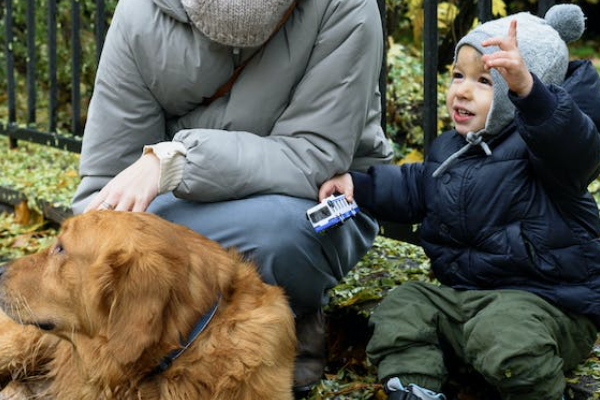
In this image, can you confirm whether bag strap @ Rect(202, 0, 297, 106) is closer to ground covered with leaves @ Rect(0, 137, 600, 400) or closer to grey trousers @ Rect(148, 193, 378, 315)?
grey trousers @ Rect(148, 193, 378, 315)

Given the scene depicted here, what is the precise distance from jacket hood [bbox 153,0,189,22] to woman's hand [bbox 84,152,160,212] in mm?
575

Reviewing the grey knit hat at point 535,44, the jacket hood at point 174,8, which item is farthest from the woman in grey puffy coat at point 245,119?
the grey knit hat at point 535,44

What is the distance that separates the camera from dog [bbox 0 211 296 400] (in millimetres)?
2650

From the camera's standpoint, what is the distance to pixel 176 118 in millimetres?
3717

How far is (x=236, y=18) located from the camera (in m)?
3.17

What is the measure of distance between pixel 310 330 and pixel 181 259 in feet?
3.38

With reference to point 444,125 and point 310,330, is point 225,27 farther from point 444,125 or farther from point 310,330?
point 444,125

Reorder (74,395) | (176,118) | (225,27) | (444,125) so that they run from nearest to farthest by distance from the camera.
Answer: (74,395), (225,27), (176,118), (444,125)

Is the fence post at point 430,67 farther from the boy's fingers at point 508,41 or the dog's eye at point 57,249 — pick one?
the dog's eye at point 57,249

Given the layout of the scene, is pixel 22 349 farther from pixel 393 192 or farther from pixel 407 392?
pixel 393 192

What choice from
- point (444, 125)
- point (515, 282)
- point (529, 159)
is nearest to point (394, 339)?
point (515, 282)

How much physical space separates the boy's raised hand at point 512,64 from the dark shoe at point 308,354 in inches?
52.6

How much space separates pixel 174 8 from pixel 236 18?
12.3 inches

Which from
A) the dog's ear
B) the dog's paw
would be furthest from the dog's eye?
the dog's paw
